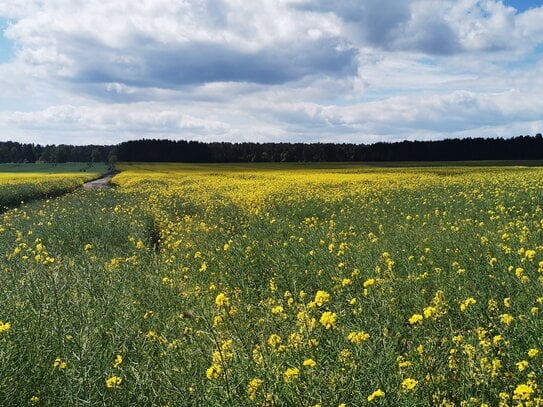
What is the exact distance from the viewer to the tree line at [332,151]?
78.6 meters

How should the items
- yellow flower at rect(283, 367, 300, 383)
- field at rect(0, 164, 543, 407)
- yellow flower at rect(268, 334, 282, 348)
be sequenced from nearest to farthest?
yellow flower at rect(283, 367, 300, 383)
field at rect(0, 164, 543, 407)
yellow flower at rect(268, 334, 282, 348)

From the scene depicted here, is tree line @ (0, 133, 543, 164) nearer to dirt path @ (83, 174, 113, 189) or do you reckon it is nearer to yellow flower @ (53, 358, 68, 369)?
dirt path @ (83, 174, 113, 189)

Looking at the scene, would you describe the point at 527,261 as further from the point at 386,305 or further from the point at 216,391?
the point at 216,391

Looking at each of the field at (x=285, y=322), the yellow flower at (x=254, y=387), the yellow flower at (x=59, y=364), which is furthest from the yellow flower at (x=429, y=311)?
the yellow flower at (x=59, y=364)

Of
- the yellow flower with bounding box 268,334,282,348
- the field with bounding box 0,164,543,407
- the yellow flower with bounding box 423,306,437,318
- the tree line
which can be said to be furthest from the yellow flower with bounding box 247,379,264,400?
the tree line

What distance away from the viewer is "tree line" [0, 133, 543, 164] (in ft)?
258

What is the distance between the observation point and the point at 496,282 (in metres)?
5.25

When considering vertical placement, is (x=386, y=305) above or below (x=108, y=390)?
above

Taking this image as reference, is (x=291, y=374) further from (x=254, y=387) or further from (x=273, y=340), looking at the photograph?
(x=273, y=340)

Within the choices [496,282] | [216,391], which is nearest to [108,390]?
[216,391]

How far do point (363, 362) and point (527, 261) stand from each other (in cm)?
326

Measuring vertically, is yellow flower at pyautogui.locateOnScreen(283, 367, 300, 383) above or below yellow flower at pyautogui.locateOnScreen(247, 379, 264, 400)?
above

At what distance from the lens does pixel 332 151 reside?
86.7m

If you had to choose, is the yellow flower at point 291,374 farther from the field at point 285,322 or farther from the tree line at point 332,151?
the tree line at point 332,151
